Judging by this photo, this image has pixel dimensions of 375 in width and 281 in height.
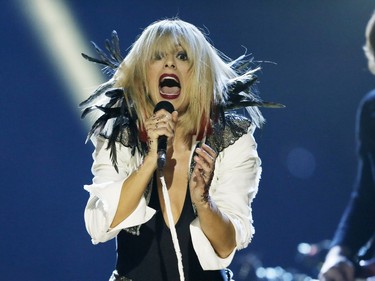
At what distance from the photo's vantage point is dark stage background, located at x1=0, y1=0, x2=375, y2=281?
3268 mm

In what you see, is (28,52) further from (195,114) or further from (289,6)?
(195,114)

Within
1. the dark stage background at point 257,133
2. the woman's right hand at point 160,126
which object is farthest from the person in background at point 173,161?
the dark stage background at point 257,133

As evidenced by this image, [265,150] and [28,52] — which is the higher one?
[28,52]

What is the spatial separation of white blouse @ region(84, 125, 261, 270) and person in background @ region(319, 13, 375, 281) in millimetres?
1535

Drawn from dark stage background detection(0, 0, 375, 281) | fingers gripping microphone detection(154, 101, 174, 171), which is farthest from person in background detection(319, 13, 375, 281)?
fingers gripping microphone detection(154, 101, 174, 171)

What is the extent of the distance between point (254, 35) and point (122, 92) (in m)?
1.69

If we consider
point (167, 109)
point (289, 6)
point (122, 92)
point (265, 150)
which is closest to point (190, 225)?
point (167, 109)

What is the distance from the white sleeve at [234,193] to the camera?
1577mm

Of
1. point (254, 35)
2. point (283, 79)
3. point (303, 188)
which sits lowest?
point (303, 188)

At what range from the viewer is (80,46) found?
3305 mm

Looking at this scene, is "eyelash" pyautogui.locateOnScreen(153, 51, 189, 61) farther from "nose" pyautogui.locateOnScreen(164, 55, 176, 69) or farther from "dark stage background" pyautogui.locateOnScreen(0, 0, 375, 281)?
"dark stage background" pyautogui.locateOnScreen(0, 0, 375, 281)

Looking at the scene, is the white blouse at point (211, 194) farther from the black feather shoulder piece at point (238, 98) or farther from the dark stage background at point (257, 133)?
the dark stage background at point (257, 133)

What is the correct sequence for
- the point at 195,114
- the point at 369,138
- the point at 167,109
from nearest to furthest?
the point at 167,109, the point at 195,114, the point at 369,138

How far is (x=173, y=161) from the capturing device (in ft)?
5.88
